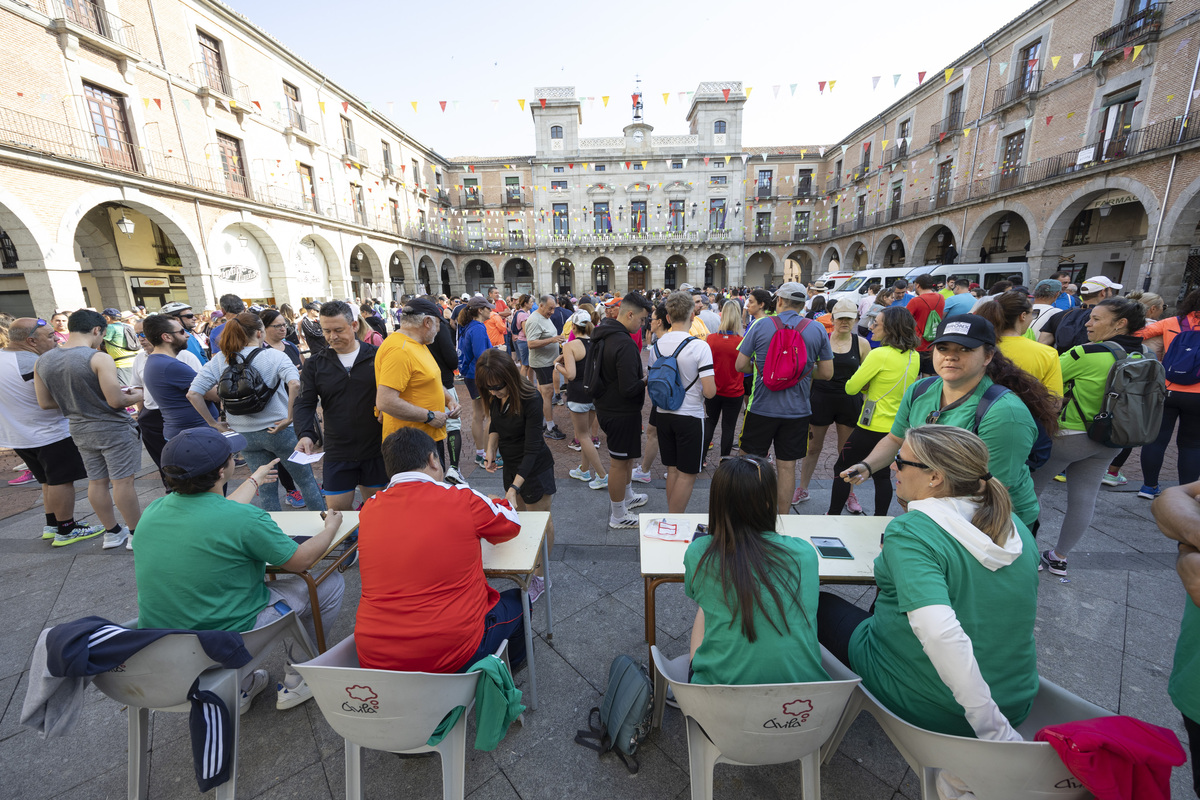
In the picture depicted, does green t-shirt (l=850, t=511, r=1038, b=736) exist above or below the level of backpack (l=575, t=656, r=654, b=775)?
above

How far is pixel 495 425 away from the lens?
113 inches

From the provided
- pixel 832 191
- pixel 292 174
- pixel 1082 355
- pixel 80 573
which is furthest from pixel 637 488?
pixel 832 191

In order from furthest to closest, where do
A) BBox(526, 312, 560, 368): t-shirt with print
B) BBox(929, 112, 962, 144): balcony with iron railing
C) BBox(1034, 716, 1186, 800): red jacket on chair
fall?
BBox(929, 112, 962, 144): balcony with iron railing
BBox(526, 312, 560, 368): t-shirt with print
BBox(1034, 716, 1186, 800): red jacket on chair

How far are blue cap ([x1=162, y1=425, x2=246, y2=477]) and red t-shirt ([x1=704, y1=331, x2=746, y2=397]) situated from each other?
328 cm

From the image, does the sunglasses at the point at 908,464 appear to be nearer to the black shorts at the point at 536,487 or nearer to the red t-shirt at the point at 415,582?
the red t-shirt at the point at 415,582

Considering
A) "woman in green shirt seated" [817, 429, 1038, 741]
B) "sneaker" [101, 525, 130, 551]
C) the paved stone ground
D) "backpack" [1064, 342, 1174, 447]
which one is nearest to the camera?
"woman in green shirt seated" [817, 429, 1038, 741]

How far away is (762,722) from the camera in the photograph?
51.9 inches

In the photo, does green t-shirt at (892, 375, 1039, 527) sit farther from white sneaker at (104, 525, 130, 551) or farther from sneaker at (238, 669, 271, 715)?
white sneaker at (104, 525, 130, 551)

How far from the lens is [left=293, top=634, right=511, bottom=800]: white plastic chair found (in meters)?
1.34

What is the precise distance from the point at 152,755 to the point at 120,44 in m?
16.3

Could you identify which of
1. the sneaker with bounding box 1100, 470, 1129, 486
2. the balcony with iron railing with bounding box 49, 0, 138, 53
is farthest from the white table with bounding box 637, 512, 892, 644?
the balcony with iron railing with bounding box 49, 0, 138, 53

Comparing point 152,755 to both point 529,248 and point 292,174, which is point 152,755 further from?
point 529,248

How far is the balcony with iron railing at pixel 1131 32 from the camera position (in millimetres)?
11203

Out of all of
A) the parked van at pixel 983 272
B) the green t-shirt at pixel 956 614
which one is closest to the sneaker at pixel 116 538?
the green t-shirt at pixel 956 614
